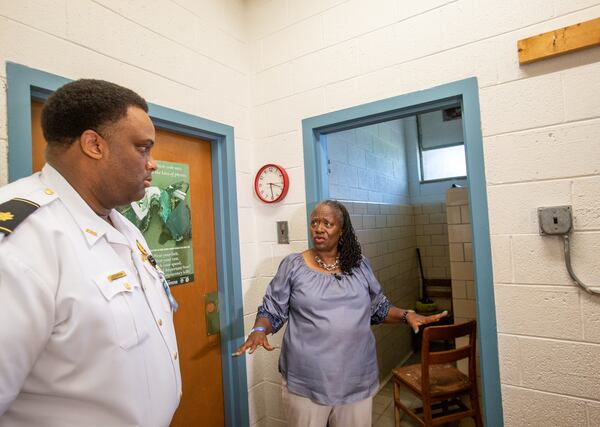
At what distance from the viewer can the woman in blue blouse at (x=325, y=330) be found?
1432 millimetres

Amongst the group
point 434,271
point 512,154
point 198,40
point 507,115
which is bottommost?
point 434,271

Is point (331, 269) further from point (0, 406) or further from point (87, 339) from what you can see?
point (0, 406)

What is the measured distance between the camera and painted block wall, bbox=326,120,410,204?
109 inches

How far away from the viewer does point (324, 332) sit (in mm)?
1450

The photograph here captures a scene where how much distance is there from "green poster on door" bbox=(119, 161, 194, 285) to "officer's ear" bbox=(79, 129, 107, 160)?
2.31ft

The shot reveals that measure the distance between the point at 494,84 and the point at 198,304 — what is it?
1.81 meters

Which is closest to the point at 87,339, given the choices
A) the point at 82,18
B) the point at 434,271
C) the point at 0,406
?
the point at 0,406

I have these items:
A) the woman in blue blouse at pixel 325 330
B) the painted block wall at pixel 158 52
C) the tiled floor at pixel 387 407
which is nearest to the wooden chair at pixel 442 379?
the tiled floor at pixel 387 407

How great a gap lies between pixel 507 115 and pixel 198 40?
5.24ft

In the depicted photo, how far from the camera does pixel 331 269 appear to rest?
5.33ft

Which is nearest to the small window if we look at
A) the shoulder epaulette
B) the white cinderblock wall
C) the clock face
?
the white cinderblock wall

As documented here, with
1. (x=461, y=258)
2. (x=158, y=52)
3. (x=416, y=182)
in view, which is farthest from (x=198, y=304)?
(x=416, y=182)

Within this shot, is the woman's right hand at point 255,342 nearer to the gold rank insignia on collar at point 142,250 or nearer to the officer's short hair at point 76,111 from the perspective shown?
the gold rank insignia on collar at point 142,250

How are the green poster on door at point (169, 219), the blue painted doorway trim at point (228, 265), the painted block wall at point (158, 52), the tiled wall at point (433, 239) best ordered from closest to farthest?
the painted block wall at point (158, 52) → the green poster on door at point (169, 219) → the blue painted doorway trim at point (228, 265) → the tiled wall at point (433, 239)
